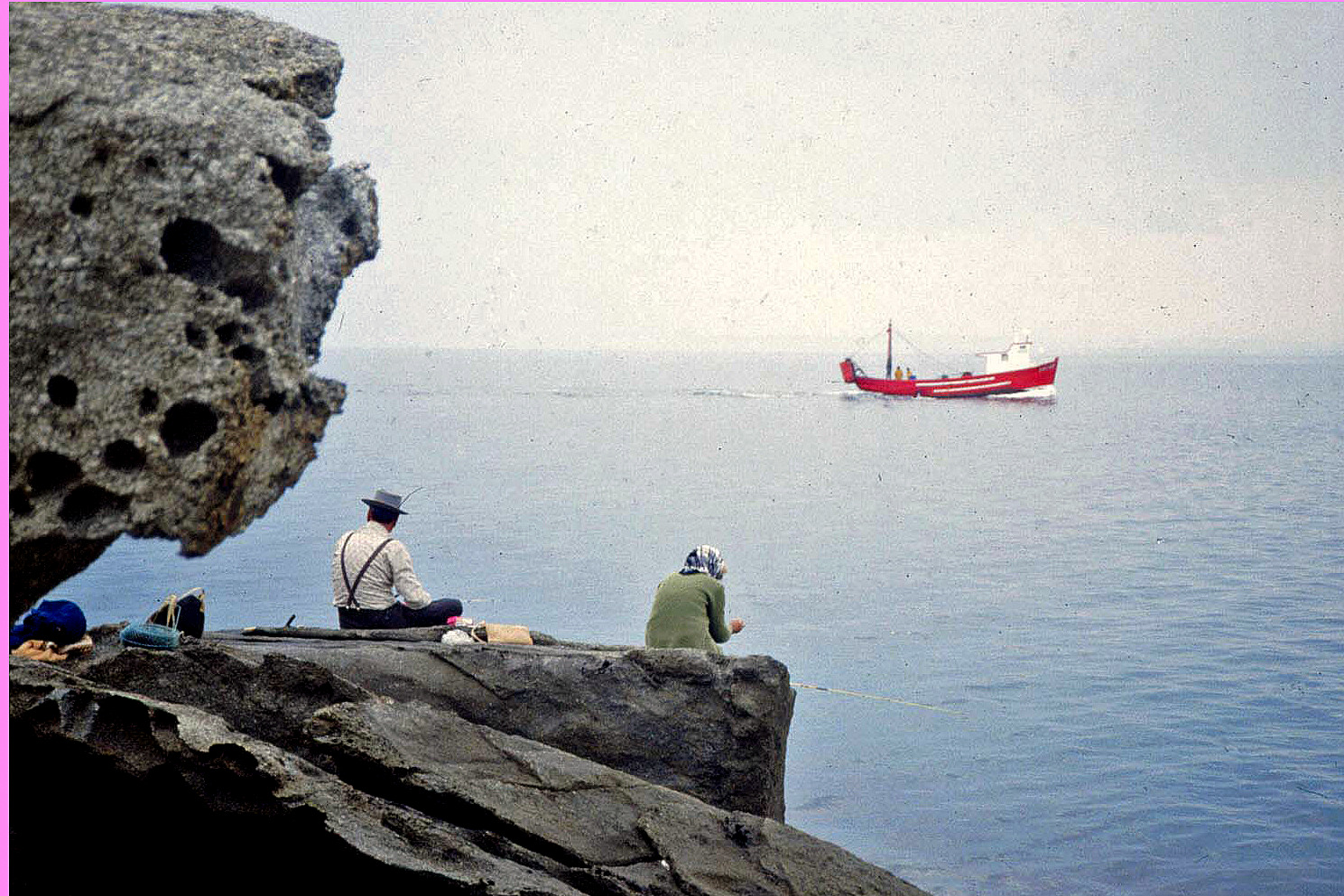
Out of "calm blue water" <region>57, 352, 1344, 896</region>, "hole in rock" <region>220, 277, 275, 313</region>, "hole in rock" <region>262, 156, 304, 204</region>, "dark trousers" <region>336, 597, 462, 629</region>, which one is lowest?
"calm blue water" <region>57, 352, 1344, 896</region>

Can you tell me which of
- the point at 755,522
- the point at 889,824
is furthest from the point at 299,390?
the point at 755,522

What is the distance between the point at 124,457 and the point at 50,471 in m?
0.27

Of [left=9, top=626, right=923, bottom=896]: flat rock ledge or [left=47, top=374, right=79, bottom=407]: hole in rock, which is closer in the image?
[left=47, top=374, right=79, bottom=407]: hole in rock

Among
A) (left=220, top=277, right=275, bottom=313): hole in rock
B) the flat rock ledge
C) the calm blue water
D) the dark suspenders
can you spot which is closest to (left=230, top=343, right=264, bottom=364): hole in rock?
(left=220, top=277, right=275, bottom=313): hole in rock

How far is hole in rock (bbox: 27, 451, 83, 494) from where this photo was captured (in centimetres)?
516

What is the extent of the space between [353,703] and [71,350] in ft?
9.91

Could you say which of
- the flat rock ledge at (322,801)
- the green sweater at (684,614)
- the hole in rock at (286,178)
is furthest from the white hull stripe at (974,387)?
the hole in rock at (286,178)

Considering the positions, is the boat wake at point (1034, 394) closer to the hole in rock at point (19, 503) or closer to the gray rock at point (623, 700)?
the gray rock at point (623, 700)

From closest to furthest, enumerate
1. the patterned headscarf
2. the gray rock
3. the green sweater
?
the gray rock, the green sweater, the patterned headscarf

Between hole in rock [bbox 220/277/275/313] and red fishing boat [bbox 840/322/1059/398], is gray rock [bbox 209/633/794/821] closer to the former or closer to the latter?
hole in rock [bbox 220/277/275/313]

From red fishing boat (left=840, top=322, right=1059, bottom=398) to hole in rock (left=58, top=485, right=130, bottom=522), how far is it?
100208 millimetres

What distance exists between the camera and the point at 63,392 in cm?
515

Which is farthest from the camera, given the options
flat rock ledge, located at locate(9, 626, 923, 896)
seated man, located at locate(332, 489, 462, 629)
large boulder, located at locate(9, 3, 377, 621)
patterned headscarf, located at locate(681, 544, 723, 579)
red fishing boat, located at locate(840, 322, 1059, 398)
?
red fishing boat, located at locate(840, 322, 1059, 398)

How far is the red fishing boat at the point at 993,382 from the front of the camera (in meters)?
106
